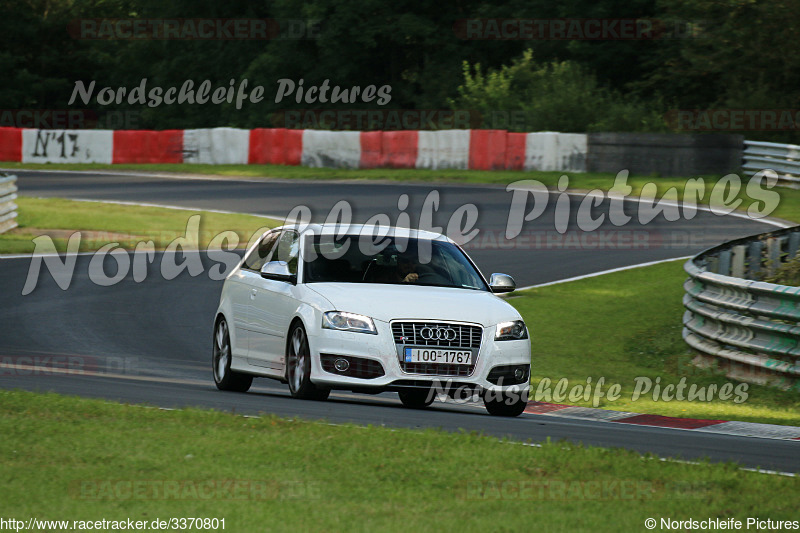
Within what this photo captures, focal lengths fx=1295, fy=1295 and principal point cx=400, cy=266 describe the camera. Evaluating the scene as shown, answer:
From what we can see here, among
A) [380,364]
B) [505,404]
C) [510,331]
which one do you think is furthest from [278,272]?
[505,404]

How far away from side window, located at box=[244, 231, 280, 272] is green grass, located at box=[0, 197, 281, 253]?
42.0 ft

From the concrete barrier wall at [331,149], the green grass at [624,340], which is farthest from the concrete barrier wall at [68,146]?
the green grass at [624,340]

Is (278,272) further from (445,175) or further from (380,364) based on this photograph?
(445,175)

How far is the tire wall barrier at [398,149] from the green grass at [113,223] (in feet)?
31.4

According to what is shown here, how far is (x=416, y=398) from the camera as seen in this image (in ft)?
36.8

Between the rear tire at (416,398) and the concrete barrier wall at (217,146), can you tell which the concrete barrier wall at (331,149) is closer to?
the concrete barrier wall at (217,146)

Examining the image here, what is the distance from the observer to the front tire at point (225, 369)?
12148mm

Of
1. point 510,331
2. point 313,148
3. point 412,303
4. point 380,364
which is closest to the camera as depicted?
point 380,364

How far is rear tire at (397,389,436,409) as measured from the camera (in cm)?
1081

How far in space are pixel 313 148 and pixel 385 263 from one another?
29.9m

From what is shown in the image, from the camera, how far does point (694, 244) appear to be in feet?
79.7

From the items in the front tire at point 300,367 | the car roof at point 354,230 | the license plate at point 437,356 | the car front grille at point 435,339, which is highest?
the car roof at point 354,230

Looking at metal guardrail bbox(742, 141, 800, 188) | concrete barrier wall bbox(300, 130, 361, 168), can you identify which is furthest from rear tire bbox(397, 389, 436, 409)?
concrete barrier wall bbox(300, 130, 361, 168)

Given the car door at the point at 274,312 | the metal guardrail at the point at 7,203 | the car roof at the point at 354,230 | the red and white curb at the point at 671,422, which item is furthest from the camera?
the metal guardrail at the point at 7,203
